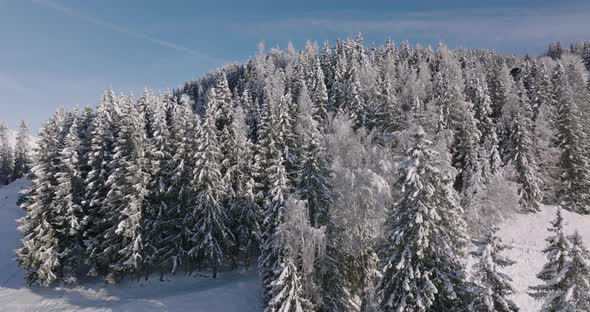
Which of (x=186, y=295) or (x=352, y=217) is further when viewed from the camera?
(x=186, y=295)

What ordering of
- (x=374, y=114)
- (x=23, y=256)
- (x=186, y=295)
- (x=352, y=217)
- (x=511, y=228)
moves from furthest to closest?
(x=374, y=114), (x=511, y=228), (x=23, y=256), (x=186, y=295), (x=352, y=217)

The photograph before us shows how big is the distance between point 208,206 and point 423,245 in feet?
69.7

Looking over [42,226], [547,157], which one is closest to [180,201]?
[42,226]

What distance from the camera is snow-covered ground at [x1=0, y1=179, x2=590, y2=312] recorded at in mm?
31469

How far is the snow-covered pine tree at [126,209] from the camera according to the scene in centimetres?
3444

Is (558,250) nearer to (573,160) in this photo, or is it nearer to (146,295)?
(146,295)

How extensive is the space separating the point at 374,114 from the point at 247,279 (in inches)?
1157

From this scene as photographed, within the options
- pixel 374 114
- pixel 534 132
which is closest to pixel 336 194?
pixel 374 114

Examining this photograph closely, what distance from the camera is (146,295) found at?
112 ft

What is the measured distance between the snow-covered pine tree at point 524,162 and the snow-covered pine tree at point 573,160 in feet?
11.7

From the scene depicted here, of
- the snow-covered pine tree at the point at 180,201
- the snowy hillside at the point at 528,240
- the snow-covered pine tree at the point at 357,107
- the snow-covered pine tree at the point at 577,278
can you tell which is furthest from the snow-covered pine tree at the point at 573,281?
the snow-covered pine tree at the point at 357,107

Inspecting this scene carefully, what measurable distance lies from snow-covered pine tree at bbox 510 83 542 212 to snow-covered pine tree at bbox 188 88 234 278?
3556 centimetres

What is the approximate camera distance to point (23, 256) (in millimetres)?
35125

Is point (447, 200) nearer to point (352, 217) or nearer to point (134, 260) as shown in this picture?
point (352, 217)
